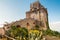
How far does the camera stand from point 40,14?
5272cm

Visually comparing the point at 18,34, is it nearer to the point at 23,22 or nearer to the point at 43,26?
the point at 23,22

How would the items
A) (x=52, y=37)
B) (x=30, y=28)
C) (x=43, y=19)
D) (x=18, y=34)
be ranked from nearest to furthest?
(x=18, y=34) < (x=52, y=37) < (x=30, y=28) < (x=43, y=19)

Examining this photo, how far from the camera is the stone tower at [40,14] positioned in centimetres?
5178

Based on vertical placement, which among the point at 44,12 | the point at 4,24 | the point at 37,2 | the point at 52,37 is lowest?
the point at 52,37

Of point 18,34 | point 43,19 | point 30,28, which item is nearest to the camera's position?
point 18,34

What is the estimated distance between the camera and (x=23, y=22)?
49094 millimetres

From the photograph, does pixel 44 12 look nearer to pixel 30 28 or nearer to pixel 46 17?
pixel 46 17

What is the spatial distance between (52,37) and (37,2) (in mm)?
16706

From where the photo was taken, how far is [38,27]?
158ft

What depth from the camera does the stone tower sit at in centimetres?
5178

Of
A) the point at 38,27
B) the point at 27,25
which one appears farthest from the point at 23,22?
the point at 38,27

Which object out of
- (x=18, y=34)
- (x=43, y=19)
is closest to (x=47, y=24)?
(x=43, y=19)

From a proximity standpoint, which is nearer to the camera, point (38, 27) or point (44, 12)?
point (38, 27)

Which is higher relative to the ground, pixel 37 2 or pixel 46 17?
pixel 37 2
